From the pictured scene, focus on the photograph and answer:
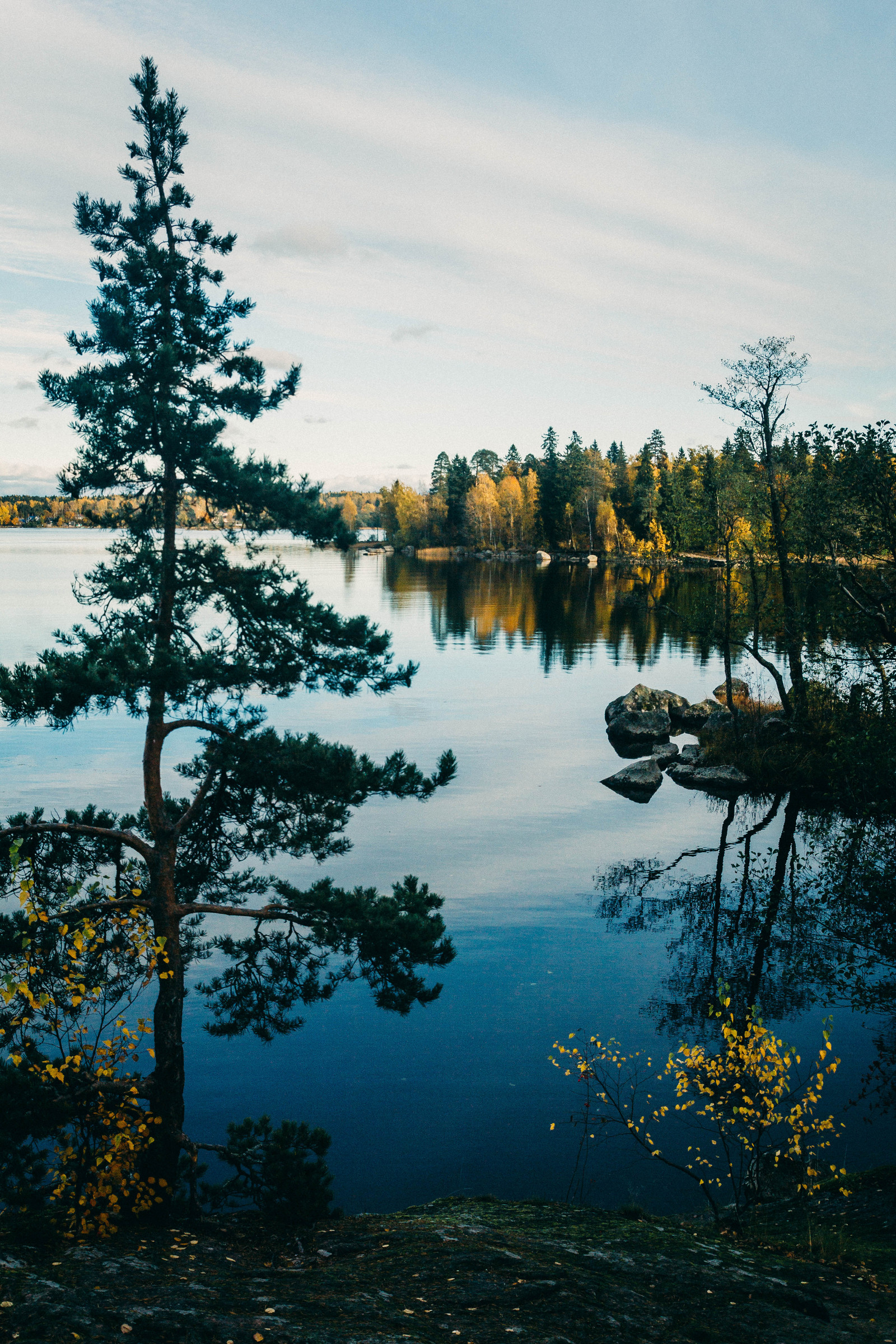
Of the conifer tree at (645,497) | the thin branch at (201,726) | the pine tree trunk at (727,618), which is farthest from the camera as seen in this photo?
the conifer tree at (645,497)

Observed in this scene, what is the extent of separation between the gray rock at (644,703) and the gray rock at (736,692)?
8.38 feet

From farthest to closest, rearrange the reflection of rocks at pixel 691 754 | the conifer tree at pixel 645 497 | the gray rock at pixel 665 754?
the conifer tree at pixel 645 497, the gray rock at pixel 665 754, the reflection of rocks at pixel 691 754

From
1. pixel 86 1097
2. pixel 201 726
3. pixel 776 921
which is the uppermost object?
pixel 201 726

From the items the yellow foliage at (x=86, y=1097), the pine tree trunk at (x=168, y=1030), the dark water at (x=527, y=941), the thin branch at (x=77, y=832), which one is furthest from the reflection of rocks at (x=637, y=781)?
the yellow foliage at (x=86, y=1097)

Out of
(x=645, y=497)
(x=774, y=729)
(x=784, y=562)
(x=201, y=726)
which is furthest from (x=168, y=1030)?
(x=645, y=497)

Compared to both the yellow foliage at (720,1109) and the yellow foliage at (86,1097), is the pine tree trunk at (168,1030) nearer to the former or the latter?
the yellow foliage at (86,1097)

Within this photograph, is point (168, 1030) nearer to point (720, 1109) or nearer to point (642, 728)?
point (720, 1109)

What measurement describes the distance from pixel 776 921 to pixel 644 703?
21.5 m

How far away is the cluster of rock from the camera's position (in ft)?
117

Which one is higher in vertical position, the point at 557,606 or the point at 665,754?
the point at 557,606

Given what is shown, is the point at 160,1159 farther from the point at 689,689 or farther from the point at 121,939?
the point at 689,689

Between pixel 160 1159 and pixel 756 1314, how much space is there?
719 centimetres

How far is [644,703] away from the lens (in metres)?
44.3

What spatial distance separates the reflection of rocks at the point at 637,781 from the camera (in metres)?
35.5
